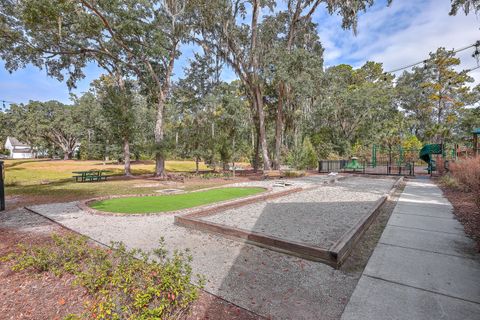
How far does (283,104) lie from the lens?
18.7 m

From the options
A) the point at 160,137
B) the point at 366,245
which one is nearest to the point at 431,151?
the point at 366,245

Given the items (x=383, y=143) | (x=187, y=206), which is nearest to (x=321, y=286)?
(x=187, y=206)

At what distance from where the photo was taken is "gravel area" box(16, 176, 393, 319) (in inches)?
95.1

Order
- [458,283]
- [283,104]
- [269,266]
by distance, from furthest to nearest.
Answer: [283,104]
[269,266]
[458,283]

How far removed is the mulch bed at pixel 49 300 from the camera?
2334 mm

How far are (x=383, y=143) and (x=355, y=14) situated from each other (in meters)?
17.0

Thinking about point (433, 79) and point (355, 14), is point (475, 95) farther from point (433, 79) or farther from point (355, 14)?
point (355, 14)

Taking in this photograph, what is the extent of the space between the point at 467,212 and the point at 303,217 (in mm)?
4075

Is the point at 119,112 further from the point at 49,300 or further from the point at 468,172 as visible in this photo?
the point at 468,172

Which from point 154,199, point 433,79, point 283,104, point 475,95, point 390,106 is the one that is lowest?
point 154,199

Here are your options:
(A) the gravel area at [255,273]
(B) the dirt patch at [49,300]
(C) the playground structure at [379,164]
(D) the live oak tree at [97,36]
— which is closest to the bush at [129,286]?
(B) the dirt patch at [49,300]

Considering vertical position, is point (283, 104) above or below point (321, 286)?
above

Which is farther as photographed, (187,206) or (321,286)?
(187,206)

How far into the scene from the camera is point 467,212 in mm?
5840
